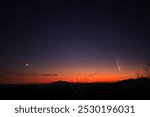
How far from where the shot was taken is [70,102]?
12609 millimetres

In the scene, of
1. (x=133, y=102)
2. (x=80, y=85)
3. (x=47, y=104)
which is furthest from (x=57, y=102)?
(x=80, y=85)

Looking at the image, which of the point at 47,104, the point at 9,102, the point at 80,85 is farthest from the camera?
the point at 80,85

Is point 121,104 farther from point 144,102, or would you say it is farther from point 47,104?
point 47,104

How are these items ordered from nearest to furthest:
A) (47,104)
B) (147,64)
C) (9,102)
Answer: (47,104), (9,102), (147,64)

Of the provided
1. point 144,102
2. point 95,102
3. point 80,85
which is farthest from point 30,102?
point 80,85

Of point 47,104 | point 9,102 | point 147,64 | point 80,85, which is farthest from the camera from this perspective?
A: point 147,64

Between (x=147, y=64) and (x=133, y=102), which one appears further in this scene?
(x=147, y=64)

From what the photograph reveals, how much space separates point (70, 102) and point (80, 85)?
801cm

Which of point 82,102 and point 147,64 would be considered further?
point 147,64

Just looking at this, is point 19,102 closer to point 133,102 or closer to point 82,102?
point 82,102

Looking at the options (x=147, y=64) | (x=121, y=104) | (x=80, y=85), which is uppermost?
(x=147, y=64)

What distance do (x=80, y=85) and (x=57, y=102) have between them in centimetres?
829

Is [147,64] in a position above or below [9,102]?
above

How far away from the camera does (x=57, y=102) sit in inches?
488
